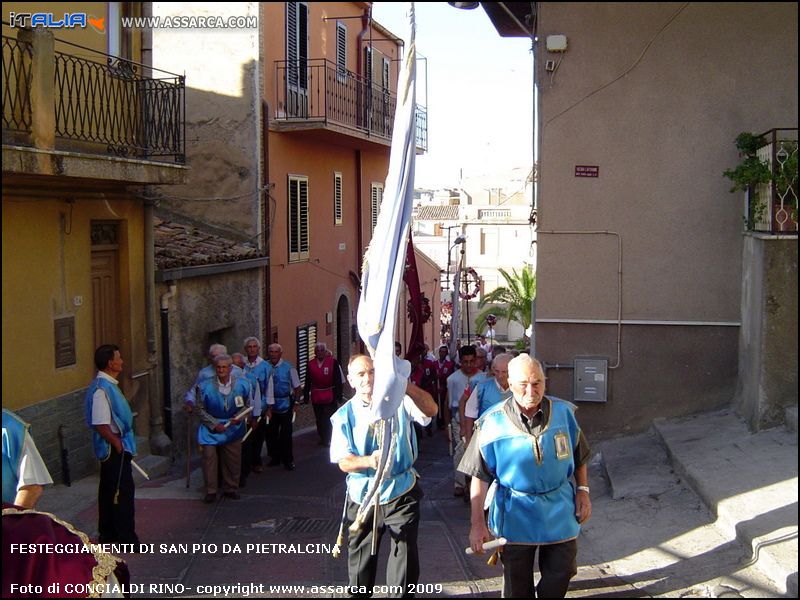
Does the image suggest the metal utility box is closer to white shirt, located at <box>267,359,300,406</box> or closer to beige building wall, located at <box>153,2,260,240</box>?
white shirt, located at <box>267,359,300,406</box>

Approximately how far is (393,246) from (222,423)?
461 centimetres

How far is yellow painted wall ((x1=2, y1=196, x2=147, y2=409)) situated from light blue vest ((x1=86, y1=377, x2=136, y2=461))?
223 centimetres

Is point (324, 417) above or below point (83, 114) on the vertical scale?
below

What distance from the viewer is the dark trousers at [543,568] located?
538 cm

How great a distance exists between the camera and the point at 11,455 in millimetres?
5055

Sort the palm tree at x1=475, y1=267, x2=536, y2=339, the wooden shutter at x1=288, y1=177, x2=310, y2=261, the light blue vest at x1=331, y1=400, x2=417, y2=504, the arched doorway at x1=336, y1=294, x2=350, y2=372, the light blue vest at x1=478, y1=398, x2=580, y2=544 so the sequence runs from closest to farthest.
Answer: the light blue vest at x1=478, y1=398, x2=580, y2=544 < the light blue vest at x1=331, y1=400, x2=417, y2=504 < the wooden shutter at x1=288, y1=177, x2=310, y2=261 < the arched doorway at x1=336, y1=294, x2=350, y2=372 < the palm tree at x1=475, y1=267, x2=536, y2=339

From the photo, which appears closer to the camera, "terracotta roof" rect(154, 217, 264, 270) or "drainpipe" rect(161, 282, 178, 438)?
"drainpipe" rect(161, 282, 178, 438)

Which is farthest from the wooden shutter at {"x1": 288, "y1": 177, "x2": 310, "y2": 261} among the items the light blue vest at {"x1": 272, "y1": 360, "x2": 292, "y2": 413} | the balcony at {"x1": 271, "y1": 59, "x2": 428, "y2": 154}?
the light blue vest at {"x1": 272, "y1": 360, "x2": 292, "y2": 413}

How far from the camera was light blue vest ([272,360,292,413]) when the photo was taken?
11.8 metres

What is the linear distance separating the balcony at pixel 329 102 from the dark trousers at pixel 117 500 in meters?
11.3

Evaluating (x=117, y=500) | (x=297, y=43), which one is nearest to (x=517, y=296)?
(x=297, y=43)

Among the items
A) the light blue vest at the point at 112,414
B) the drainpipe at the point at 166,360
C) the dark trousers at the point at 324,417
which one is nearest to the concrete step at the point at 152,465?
the drainpipe at the point at 166,360

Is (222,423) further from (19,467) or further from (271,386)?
(19,467)

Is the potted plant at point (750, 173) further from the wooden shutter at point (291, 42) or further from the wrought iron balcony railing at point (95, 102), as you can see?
the wooden shutter at point (291, 42)
